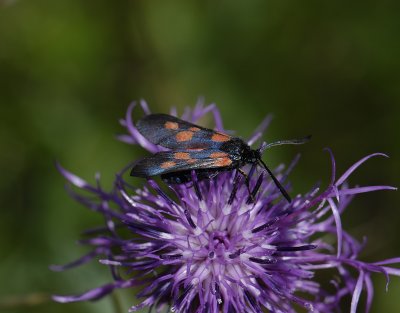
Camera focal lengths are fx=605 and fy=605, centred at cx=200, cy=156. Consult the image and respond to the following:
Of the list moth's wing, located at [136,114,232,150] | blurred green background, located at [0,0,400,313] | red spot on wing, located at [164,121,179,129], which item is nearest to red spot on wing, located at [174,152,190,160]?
moth's wing, located at [136,114,232,150]

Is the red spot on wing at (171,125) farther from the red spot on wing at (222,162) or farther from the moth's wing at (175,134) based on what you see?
the red spot on wing at (222,162)

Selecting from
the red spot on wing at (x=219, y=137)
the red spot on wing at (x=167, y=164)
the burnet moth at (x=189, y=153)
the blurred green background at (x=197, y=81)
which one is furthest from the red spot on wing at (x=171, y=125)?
the blurred green background at (x=197, y=81)

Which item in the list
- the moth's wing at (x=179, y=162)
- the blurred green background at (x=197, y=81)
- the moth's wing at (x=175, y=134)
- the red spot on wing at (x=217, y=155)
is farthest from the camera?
the blurred green background at (x=197, y=81)

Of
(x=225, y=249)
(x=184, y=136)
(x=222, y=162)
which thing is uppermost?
(x=184, y=136)

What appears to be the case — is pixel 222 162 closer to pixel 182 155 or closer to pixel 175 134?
pixel 182 155

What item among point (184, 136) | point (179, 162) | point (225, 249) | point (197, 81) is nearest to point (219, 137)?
point (184, 136)

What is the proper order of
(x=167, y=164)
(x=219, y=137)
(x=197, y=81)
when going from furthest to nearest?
(x=197, y=81)
(x=219, y=137)
(x=167, y=164)

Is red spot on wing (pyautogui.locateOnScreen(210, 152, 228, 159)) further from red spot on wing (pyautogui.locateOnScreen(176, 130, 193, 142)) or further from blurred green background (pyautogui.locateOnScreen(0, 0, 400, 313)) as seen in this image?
blurred green background (pyautogui.locateOnScreen(0, 0, 400, 313))
